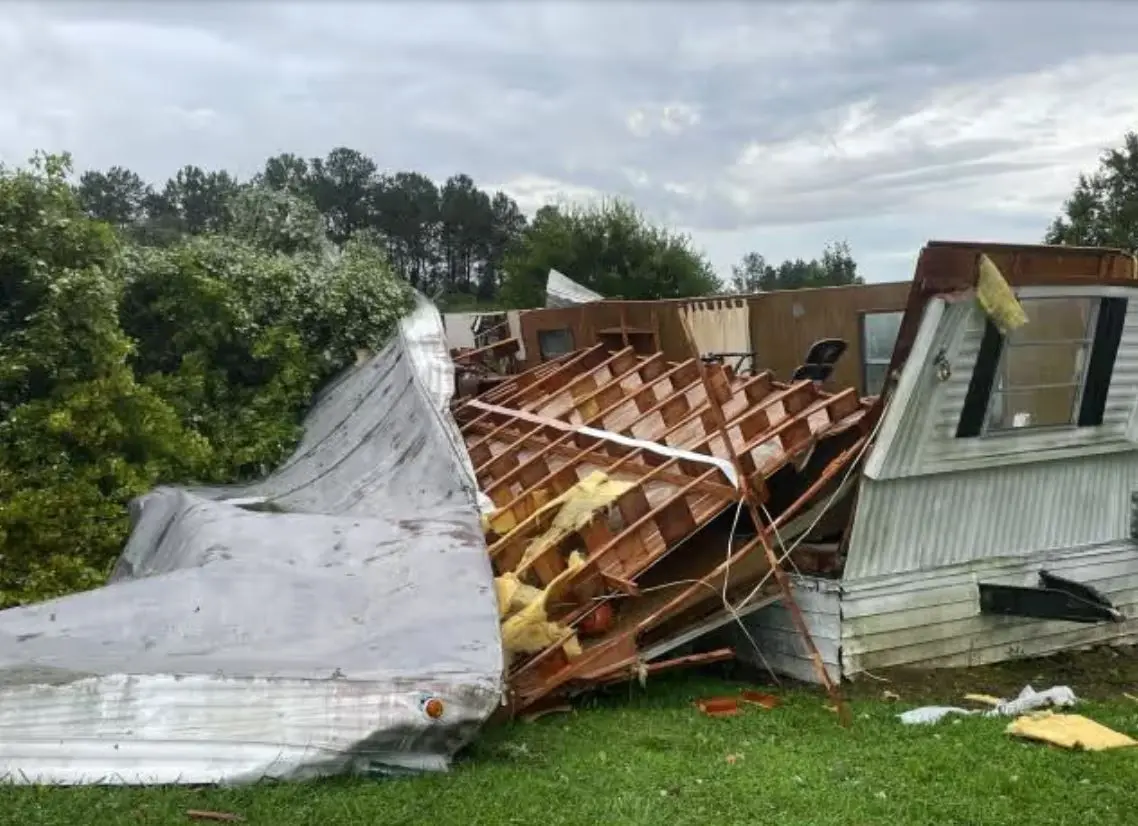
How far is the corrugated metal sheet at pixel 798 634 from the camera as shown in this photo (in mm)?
8258

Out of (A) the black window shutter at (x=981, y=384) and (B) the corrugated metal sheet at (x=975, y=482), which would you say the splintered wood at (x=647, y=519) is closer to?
(B) the corrugated metal sheet at (x=975, y=482)

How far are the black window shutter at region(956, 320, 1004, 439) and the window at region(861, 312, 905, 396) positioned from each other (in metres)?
3.84

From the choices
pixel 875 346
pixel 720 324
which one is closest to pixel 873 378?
pixel 875 346

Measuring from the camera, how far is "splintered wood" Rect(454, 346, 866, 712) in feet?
24.8

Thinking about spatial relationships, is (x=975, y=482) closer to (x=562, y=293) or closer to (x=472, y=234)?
(x=562, y=293)

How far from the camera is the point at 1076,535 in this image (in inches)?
380

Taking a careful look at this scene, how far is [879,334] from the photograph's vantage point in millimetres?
12609

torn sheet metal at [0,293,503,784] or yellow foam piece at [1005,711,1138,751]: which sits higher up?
torn sheet metal at [0,293,503,784]

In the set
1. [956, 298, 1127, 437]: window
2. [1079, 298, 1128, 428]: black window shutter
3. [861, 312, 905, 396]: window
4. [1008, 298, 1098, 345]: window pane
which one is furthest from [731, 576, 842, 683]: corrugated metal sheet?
[861, 312, 905, 396]: window

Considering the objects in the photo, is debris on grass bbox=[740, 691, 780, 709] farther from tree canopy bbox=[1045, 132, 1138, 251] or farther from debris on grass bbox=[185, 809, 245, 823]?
tree canopy bbox=[1045, 132, 1138, 251]

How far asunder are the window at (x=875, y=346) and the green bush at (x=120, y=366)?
686 centimetres

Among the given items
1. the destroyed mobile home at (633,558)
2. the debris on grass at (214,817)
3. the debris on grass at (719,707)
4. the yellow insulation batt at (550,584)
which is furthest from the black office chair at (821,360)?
the debris on grass at (214,817)

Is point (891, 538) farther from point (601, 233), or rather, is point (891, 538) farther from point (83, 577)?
point (601, 233)

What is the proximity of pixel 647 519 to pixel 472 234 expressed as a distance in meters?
63.3
